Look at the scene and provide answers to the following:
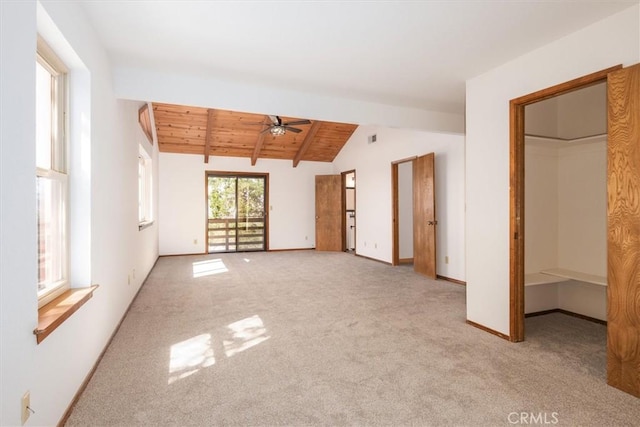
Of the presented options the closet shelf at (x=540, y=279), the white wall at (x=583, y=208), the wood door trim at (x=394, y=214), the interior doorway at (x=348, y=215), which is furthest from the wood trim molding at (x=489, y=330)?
the interior doorway at (x=348, y=215)

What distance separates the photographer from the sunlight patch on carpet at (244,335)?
2.69 meters

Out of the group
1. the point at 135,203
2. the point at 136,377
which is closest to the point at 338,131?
the point at 135,203

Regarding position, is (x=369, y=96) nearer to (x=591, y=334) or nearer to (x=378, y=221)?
(x=591, y=334)

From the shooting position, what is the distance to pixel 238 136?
24.5 ft

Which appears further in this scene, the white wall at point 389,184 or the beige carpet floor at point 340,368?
the white wall at point 389,184

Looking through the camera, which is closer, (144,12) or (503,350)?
(144,12)

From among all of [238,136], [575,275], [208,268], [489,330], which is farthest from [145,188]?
[575,275]

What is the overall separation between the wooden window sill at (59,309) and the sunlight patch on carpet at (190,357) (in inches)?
29.7

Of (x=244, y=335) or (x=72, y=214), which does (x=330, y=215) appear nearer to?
(x=244, y=335)

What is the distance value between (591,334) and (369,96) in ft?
10.5

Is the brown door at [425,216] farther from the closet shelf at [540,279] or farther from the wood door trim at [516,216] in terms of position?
the wood door trim at [516,216]

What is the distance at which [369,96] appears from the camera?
150 inches

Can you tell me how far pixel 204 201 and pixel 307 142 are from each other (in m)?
2.90

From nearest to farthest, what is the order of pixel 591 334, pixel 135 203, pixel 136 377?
1. pixel 136 377
2. pixel 591 334
3. pixel 135 203
